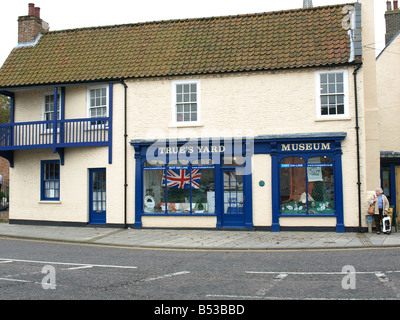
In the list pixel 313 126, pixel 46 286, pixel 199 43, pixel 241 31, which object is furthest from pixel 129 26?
pixel 46 286

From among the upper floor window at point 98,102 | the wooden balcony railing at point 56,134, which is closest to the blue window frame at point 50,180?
the wooden balcony railing at point 56,134

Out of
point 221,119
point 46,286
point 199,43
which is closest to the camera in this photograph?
point 46,286

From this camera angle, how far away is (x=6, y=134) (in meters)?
19.3

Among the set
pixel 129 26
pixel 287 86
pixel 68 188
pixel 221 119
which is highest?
pixel 129 26

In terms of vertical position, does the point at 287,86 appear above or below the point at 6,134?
above

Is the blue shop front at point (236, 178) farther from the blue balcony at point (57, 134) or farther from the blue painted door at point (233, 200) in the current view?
the blue balcony at point (57, 134)

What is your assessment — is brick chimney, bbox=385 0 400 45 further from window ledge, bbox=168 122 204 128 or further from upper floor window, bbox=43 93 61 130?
upper floor window, bbox=43 93 61 130

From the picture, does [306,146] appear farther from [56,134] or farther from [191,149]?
[56,134]

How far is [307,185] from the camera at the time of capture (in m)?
16.6

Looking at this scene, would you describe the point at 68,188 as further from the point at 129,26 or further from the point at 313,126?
the point at 313,126

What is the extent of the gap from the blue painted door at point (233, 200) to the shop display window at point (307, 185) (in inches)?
62.3

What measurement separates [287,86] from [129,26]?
822cm

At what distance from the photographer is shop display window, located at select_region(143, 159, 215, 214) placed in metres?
17.5

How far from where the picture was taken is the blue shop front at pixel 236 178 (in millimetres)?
16422
